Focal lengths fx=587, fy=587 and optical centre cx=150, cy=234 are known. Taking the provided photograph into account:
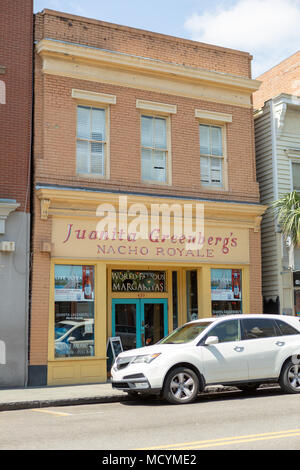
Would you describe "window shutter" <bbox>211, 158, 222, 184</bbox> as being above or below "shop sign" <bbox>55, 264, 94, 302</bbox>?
above

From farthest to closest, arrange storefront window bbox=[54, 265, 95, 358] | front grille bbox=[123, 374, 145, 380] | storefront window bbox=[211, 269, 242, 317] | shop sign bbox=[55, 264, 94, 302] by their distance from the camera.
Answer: storefront window bbox=[211, 269, 242, 317], shop sign bbox=[55, 264, 94, 302], storefront window bbox=[54, 265, 95, 358], front grille bbox=[123, 374, 145, 380]

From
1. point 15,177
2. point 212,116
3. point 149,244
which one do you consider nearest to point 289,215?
point 212,116

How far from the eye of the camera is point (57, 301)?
48.8ft

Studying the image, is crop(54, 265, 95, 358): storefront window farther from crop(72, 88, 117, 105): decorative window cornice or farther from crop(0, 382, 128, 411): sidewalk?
crop(72, 88, 117, 105): decorative window cornice

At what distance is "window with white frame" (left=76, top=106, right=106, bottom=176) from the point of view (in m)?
15.9

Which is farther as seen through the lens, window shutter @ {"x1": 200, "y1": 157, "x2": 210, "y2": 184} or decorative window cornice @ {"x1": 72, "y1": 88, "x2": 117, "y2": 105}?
window shutter @ {"x1": 200, "y1": 157, "x2": 210, "y2": 184}

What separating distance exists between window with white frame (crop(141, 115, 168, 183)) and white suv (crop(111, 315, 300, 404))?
18.4ft

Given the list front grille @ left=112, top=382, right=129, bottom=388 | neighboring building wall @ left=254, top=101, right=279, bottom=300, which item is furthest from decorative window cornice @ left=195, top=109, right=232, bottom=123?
front grille @ left=112, top=382, right=129, bottom=388

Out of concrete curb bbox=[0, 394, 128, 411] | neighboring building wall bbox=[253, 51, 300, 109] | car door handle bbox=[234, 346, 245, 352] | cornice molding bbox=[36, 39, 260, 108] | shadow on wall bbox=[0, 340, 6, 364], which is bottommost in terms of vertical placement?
concrete curb bbox=[0, 394, 128, 411]

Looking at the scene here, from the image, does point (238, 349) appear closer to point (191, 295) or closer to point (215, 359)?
point (215, 359)

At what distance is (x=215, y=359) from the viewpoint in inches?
447

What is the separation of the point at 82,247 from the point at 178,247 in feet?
9.46

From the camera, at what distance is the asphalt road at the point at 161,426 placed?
689 centimetres
